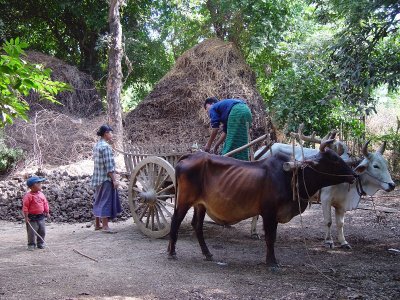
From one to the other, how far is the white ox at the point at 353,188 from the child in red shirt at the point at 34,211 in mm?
3313

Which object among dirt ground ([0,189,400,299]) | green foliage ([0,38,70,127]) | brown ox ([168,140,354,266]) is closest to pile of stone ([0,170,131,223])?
dirt ground ([0,189,400,299])

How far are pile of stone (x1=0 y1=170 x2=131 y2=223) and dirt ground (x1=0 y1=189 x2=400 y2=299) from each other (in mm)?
862

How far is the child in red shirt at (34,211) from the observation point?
6.30 metres

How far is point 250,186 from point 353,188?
196cm

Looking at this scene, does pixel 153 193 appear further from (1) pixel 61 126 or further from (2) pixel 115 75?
(1) pixel 61 126

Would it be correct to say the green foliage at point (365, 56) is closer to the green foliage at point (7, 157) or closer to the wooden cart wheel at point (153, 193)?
the wooden cart wheel at point (153, 193)

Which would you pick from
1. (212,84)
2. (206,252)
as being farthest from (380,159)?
(212,84)

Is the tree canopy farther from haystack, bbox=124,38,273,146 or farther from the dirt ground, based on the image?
the dirt ground

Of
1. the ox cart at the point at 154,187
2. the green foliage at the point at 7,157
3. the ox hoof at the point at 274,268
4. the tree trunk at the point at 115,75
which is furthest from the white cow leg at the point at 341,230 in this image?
the green foliage at the point at 7,157

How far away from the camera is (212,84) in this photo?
43.3 ft

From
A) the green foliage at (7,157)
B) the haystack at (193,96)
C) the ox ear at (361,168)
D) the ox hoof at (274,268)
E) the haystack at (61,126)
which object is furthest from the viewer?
the haystack at (193,96)

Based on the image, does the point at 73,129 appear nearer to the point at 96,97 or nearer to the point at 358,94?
the point at 96,97

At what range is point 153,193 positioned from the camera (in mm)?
7020

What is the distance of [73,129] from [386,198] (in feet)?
28.0
